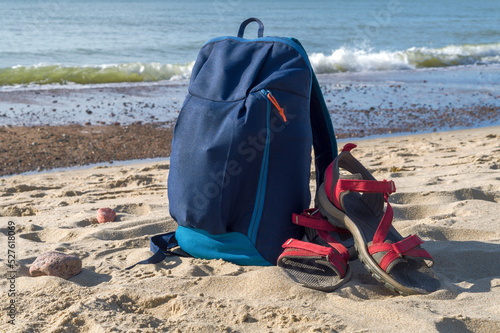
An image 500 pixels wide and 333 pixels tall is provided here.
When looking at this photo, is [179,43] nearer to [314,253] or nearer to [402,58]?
[402,58]

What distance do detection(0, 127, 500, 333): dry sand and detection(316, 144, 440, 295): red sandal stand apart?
0.28ft

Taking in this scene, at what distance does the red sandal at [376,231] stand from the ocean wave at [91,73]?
952 centimetres

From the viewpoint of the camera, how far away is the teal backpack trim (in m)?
2.54

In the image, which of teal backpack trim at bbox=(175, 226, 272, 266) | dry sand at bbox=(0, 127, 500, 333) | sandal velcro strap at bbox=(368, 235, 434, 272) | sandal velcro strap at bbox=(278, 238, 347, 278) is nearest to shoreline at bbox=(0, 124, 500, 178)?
dry sand at bbox=(0, 127, 500, 333)

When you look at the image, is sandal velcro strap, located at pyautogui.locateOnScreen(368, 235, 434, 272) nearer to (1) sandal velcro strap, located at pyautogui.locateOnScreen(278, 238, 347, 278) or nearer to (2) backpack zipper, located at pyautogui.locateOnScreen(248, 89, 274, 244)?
(1) sandal velcro strap, located at pyautogui.locateOnScreen(278, 238, 347, 278)

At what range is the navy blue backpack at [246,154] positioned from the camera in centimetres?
246

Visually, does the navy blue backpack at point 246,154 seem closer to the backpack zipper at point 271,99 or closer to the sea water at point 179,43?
the backpack zipper at point 271,99

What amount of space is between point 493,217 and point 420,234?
541mm

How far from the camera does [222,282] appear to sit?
233 cm

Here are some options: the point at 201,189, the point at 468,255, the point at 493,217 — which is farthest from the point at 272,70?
the point at 493,217

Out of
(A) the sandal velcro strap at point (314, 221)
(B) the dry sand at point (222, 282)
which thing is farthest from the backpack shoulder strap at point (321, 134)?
(B) the dry sand at point (222, 282)

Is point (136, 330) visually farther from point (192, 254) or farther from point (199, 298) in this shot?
point (192, 254)

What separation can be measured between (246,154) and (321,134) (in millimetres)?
638

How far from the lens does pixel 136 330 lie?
1.89 m
